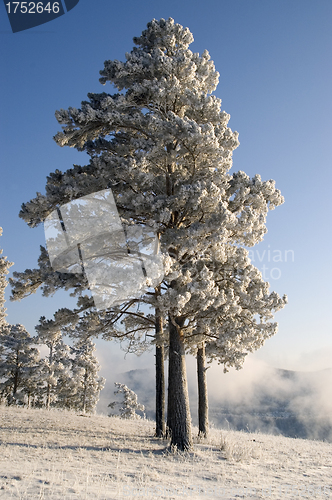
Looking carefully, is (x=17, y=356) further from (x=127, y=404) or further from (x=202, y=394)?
(x=202, y=394)

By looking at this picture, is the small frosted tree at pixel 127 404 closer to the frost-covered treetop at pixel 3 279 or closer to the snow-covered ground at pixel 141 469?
the frost-covered treetop at pixel 3 279

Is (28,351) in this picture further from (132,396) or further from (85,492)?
(85,492)

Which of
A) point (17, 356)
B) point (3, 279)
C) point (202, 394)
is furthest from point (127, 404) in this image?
point (202, 394)

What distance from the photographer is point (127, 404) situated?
38406 millimetres

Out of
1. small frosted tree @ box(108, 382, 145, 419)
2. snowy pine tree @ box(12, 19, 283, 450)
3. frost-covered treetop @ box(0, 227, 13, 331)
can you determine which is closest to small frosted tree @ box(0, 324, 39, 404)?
frost-covered treetop @ box(0, 227, 13, 331)

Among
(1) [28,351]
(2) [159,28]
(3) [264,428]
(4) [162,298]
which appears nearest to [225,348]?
(4) [162,298]

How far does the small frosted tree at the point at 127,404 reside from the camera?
123 feet

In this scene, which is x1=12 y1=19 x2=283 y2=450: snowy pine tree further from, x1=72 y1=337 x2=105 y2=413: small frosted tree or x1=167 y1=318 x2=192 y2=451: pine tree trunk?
x1=72 y1=337 x2=105 y2=413: small frosted tree

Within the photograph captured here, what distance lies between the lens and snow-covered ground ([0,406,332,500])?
A: 19.3 ft

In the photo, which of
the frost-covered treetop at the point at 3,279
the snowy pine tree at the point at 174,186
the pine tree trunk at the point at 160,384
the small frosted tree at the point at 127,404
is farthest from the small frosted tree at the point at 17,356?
the snowy pine tree at the point at 174,186

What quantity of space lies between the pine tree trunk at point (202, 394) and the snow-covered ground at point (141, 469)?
8.54 ft

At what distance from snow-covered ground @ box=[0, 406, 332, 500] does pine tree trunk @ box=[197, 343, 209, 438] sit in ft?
8.54

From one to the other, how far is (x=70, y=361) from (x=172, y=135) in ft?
97.5

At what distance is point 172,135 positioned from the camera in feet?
33.0
